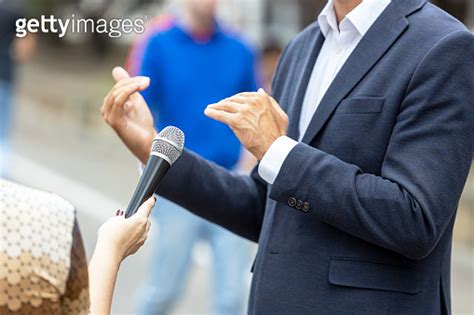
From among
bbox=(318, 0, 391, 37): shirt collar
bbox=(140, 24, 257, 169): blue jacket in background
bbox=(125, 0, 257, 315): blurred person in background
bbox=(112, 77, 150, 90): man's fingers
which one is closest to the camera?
bbox=(318, 0, 391, 37): shirt collar

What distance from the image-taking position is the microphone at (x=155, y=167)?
243 cm

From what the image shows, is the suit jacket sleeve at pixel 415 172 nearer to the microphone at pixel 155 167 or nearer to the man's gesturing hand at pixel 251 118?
the man's gesturing hand at pixel 251 118

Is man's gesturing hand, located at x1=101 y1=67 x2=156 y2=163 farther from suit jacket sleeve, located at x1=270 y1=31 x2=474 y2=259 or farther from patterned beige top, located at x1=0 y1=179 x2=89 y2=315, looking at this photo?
patterned beige top, located at x1=0 y1=179 x2=89 y2=315

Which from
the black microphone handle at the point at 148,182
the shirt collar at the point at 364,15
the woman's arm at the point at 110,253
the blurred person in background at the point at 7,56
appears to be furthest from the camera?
the blurred person in background at the point at 7,56

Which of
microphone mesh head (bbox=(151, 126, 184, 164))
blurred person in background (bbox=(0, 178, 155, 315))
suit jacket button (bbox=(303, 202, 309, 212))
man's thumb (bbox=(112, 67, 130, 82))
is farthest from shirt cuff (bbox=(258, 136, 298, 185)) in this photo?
blurred person in background (bbox=(0, 178, 155, 315))

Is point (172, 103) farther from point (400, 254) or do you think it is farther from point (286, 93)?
point (400, 254)

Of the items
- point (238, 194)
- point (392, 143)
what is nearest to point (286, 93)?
point (238, 194)

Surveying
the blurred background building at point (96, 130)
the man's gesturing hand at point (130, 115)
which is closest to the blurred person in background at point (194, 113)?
the blurred background building at point (96, 130)

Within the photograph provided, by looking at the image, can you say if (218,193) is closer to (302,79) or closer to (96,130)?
(302,79)

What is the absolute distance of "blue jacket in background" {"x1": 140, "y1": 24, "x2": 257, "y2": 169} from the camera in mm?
5648

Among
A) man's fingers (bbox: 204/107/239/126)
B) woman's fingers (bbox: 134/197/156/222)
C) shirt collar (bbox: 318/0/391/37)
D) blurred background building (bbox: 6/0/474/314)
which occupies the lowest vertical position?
blurred background building (bbox: 6/0/474/314)

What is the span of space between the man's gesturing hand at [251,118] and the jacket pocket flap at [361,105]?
18 centimetres

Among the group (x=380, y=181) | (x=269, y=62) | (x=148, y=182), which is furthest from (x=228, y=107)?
(x=269, y=62)

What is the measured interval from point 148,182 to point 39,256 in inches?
27.7
